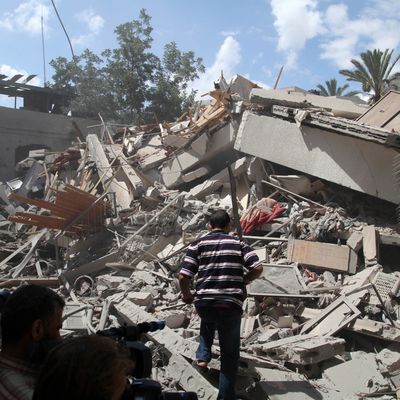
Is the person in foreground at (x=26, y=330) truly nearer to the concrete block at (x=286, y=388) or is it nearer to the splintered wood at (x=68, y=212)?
the concrete block at (x=286, y=388)

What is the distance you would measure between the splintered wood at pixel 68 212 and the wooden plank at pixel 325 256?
4265 mm

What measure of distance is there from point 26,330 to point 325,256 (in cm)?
626

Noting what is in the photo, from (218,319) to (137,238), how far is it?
5.84 metres

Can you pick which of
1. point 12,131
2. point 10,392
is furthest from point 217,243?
point 12,131

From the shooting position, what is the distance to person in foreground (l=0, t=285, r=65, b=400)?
163 centimetres

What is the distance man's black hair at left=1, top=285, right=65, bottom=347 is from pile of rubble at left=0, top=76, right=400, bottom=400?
2.43m

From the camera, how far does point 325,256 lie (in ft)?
24.1

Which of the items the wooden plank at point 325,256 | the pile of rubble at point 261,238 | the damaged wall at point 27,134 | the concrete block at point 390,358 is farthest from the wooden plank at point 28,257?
the damaged wall at point 27,134

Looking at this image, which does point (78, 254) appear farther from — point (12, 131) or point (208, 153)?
point (12, 131)

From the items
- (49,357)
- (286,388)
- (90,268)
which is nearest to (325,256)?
(286,388)

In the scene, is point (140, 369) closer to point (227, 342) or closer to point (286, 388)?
point (227, 342)

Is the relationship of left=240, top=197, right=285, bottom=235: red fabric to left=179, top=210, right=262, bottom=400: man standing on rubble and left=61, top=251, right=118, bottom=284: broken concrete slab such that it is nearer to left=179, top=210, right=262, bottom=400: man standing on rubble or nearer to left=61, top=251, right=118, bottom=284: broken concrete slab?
left=61, top=251, right=118, bottom=284: broken concrete slab

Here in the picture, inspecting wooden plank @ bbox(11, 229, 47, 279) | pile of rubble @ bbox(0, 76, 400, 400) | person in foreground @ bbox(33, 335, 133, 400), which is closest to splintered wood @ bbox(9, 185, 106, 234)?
pile of rubble @ bbox(0, 76, 400, 400)

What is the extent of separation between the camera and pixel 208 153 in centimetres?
1171
